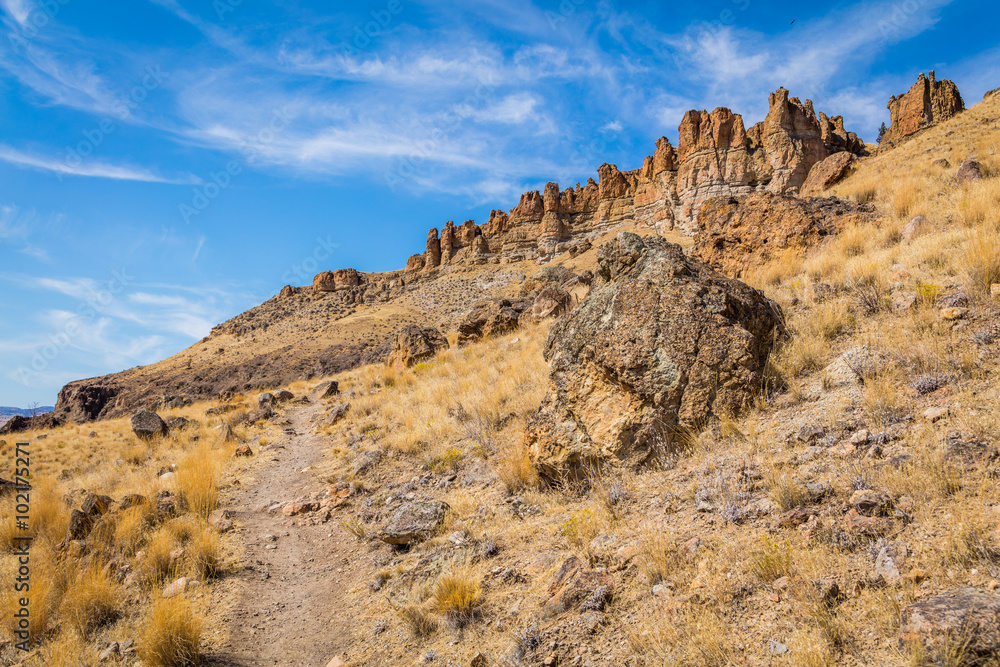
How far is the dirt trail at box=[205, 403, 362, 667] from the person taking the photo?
4.02 meters

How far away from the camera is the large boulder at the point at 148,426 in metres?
13.7

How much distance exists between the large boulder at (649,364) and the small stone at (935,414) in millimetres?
1334

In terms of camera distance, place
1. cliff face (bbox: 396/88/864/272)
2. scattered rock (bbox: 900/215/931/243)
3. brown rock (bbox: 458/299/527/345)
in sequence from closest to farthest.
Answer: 1. scattered rock (bbox: 900/215/931/243)
2. brown rock (bbox: 458/299/527/345)
3. cliff face (bbox: 396/88/864/272)

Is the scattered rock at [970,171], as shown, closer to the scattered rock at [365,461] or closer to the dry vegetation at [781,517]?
the dry vegetation at [781,517]

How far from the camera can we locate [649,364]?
4.77m

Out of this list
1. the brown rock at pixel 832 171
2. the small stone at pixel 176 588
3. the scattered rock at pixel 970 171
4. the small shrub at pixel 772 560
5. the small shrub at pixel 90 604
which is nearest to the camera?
the small shrub at pixel 772 560

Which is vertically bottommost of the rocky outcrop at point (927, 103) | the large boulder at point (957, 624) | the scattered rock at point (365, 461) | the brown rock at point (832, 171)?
the large boulder at point (957, 624)

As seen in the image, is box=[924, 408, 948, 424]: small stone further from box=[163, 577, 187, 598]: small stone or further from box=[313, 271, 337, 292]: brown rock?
box=[313, 271, 337, 292]: brown rock

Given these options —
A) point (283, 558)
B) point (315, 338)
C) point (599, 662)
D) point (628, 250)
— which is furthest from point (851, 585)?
point (315, 338)

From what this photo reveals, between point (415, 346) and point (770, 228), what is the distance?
515 inches

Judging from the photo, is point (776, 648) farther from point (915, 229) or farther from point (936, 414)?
point (915, 229)

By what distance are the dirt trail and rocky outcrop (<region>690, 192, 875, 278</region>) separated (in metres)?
9.07

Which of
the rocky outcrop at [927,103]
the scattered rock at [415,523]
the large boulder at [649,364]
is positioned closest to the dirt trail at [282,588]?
the scattered rock at [415,523]

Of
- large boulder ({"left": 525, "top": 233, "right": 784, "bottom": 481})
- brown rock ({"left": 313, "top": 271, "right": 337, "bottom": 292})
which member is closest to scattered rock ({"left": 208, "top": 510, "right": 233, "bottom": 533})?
large boulder ({"left": 525, "top": 233, "right": 784, "bottom": 481})
